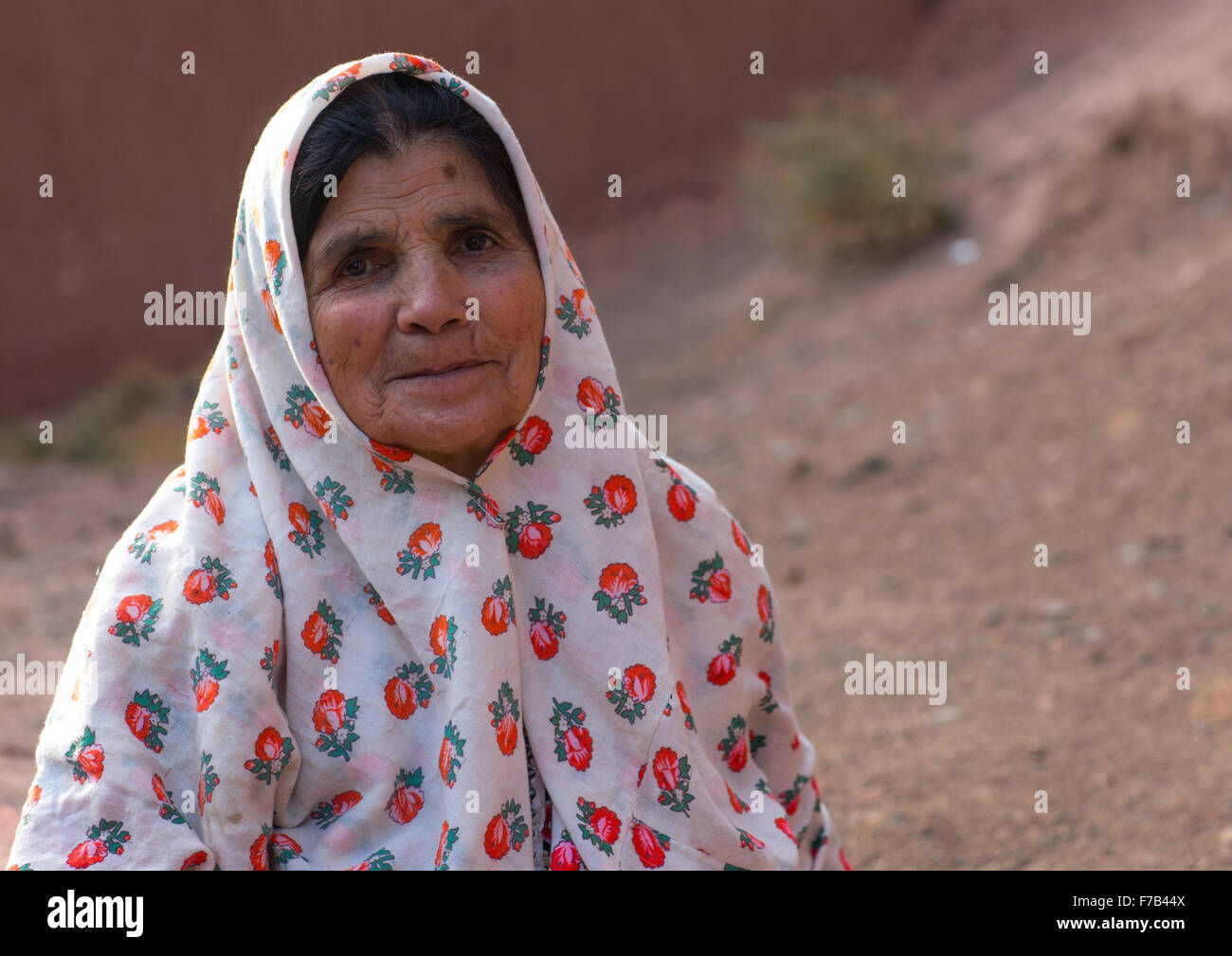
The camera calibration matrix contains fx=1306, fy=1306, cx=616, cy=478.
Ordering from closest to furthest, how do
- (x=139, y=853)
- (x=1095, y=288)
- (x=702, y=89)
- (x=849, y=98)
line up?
(x=139, y=853), (x=1095, y=288), (x=849, y=98), (x=702, y=89)

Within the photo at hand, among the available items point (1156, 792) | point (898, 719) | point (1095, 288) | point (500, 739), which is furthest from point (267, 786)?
point (1095, 288)

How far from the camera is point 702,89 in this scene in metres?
12.1

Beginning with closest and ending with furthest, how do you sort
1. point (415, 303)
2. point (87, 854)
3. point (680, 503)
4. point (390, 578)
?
point (87, 854)
point (415, 303)
point (390, 578)
point (680, 503)

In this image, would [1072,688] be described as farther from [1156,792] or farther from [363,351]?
[363,351]

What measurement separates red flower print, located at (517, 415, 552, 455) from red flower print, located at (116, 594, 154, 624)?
574 mm

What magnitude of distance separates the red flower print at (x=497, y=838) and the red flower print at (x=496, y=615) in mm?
258

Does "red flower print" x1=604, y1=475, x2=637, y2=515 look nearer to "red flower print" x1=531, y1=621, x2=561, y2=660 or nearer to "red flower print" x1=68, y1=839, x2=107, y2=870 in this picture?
"red flower print" x1=531, y1=621, x2=561, y2=660

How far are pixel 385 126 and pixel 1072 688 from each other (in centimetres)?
294

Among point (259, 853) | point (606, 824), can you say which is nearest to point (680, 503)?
point (606, 824)

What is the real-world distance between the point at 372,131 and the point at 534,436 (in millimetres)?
496

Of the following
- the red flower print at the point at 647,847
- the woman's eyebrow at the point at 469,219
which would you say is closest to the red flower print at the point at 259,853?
the red flower print at the point at 647,847

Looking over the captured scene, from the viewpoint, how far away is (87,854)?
5.38 feet

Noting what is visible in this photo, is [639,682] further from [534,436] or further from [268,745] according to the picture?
[268,745]

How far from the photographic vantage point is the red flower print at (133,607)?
175 centimetres
